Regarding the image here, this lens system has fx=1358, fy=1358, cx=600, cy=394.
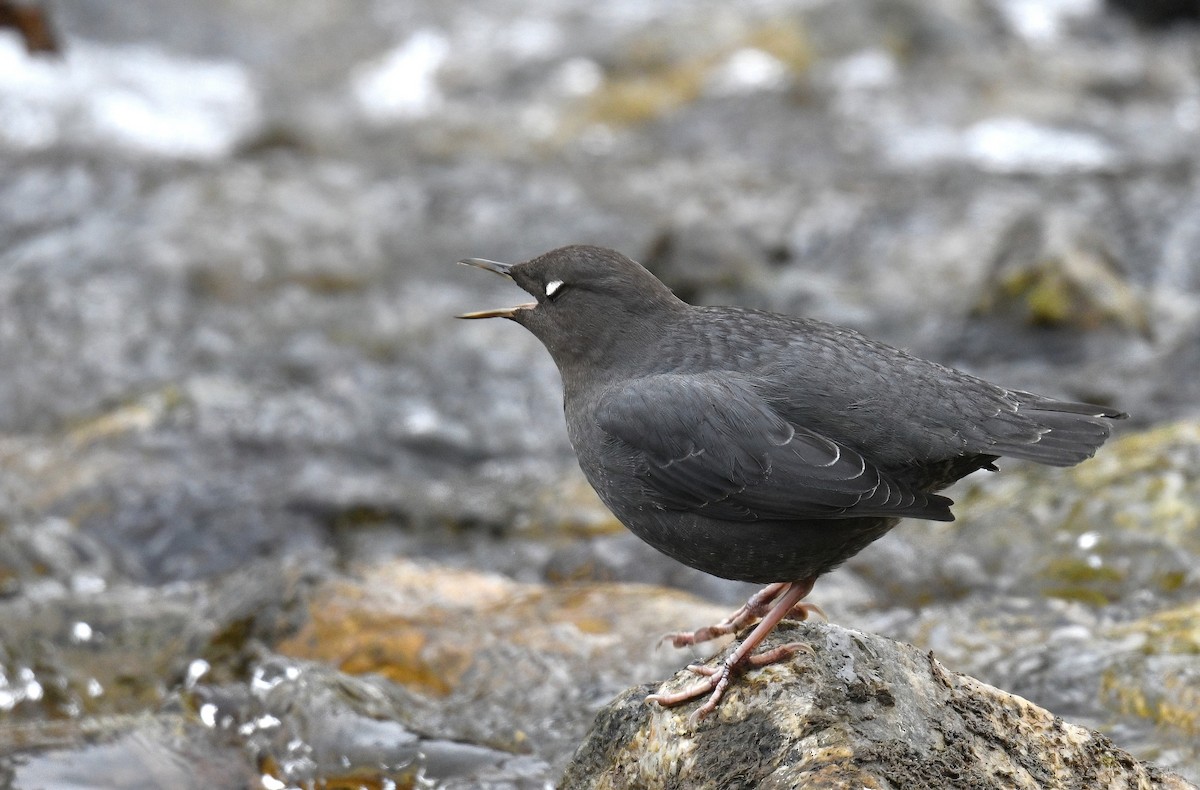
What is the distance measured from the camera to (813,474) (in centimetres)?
342

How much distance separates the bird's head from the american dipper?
0.17 m

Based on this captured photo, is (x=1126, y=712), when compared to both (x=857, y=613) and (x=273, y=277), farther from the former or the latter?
(x=273, y=277)

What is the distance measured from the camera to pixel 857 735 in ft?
9.69

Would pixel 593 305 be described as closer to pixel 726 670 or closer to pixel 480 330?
pixel 726 670

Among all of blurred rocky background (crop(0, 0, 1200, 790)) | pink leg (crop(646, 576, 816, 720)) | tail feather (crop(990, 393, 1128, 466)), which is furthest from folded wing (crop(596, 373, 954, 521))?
blurred rocky background (crop(0, 0, 1200, 790))

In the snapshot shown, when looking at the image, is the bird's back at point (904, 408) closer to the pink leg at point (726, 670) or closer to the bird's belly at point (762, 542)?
the bird's belly at point (762, 542)

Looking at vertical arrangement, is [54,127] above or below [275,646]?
above

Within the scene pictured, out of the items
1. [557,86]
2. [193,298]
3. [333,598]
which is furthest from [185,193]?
[333,598]

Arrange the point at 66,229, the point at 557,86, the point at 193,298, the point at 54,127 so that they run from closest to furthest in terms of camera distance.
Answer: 1. the point at 193,298
2. the point at 66,229
3. the point at 54,127
4. the point at 557,86

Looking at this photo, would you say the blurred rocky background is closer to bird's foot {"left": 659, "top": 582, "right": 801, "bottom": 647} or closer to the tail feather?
bird's foot {"left": 659, "top": 582, "right": 801, "bottom": 647}

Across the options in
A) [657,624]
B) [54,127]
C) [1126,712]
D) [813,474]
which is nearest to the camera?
[813,474]

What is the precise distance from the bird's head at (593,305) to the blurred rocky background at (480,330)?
1146 mm

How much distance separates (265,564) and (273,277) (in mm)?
4177

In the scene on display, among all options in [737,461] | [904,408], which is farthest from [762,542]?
[904,408]
